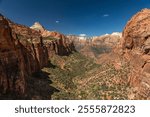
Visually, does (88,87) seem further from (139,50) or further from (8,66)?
(8,66)

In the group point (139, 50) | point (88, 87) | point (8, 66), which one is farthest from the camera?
point (88, 87)

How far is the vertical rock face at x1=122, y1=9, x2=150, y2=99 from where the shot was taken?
4785cm

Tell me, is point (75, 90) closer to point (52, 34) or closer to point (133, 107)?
point (133, 107)

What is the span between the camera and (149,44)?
49.2 meters

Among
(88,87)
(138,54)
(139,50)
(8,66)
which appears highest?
(139,50)

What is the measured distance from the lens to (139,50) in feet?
175

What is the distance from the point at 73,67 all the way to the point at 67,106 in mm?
87229

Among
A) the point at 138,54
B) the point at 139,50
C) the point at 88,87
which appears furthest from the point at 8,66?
the point at 139,50

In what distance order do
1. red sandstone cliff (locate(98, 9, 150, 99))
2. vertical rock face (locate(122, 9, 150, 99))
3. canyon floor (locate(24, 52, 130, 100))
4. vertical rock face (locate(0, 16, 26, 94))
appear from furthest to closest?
1. canyon floor (locate(24, 52, 130, 100))
2. red sandstone cliff (locate(98, 9, 150, 99))
3. vertical rock face (locate(122, 9, 150, 99))
4. vertical rock face (locate(0, 16, 26, 94))

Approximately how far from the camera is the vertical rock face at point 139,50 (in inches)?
1884

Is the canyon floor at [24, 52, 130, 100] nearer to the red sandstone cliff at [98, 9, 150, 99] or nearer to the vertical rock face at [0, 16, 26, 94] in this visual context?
the red sandstone cliff at [98, 9, 150, 99]

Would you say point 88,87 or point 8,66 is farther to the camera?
point 88,87

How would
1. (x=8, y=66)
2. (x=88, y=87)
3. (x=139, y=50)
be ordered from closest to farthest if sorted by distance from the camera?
(x=8, y=66) < (x=139, y=50) < (x=88, y=87)

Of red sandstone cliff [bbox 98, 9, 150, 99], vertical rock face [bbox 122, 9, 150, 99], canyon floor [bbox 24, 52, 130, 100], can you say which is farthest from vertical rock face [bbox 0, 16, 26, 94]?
vertical rock face [bbox 122, 9, 150, 99]
